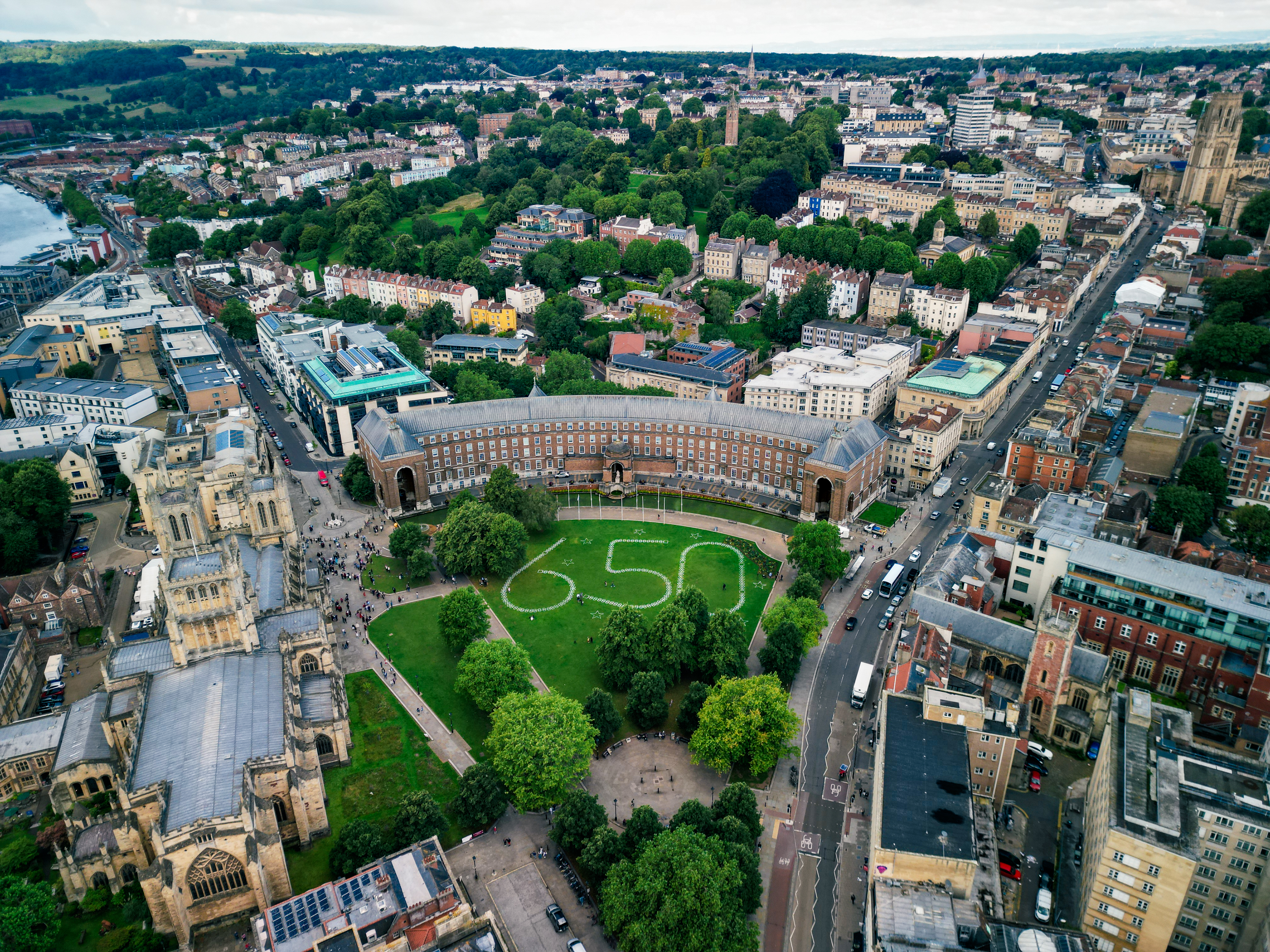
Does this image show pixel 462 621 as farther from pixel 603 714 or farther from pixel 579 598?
pixel 603 714

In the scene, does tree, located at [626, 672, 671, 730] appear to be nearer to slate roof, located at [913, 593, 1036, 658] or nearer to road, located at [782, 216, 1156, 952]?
road, located at [782, 216, 1156, 952]

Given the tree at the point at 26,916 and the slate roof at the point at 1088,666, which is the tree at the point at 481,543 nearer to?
the tree at the point at 26,916

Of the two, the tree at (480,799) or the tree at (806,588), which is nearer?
the tree at (480,799)

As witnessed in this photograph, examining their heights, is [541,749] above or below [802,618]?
above

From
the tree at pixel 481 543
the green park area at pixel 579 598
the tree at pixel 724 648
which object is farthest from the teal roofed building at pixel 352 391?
the tree at pixel 724 648

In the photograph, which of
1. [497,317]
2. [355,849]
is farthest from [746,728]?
[497,317]

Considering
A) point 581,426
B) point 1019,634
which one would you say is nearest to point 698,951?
point 1019,634

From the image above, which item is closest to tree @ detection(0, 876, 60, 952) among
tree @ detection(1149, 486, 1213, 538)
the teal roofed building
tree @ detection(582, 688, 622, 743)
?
tree @ detection(582, 688, 622, 743)
